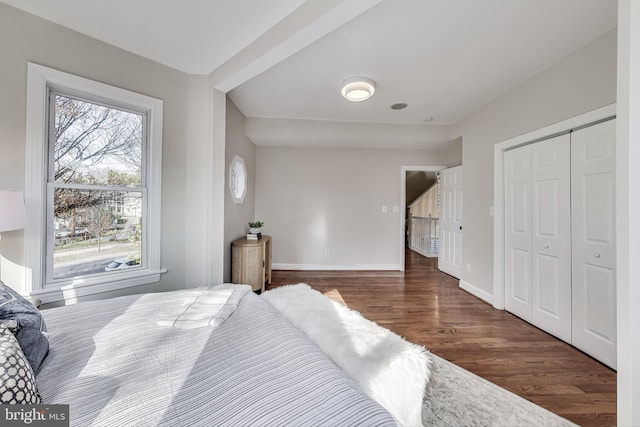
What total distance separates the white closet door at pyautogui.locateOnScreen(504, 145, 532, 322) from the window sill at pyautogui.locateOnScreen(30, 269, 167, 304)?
372cm

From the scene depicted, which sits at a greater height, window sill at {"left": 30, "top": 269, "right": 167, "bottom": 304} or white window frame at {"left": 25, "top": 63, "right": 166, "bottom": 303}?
white window frame at {"left": 25, "top": 63, "right": 166, "bottom": 303}

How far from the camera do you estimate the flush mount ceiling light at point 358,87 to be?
2619 mm

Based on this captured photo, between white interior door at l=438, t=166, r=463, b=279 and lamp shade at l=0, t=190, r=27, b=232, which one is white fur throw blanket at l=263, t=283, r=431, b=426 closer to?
lamp shade at l=0, t=190, r=27, b=232

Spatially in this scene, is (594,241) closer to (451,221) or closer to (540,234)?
(540,234)

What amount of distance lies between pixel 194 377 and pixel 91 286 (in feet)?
6.72

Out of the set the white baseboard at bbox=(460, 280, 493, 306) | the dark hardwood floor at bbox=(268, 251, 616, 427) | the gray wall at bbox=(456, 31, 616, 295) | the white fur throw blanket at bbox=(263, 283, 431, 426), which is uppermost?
the gray wall at bbox=(456, 31, 616, 295)

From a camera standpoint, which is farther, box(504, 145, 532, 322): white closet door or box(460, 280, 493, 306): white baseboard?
box(460, 280, 493, 306): white baseboard

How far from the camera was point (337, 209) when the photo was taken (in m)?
4.64

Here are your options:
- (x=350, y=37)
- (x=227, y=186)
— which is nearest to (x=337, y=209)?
(x=227, y=186)

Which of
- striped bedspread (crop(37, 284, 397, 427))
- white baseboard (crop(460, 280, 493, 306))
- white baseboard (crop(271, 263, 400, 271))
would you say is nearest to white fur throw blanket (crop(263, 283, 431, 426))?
striped bedspread (crop(37, 284, 397, 427))

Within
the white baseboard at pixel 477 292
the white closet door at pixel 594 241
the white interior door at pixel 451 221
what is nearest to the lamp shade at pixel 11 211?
the white closet door at pixel 594 241

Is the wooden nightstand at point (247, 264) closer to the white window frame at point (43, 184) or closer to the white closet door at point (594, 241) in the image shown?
the white window frame at point (43, 184)

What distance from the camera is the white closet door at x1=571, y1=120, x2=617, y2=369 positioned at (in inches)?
72.9

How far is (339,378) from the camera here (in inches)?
31.7
